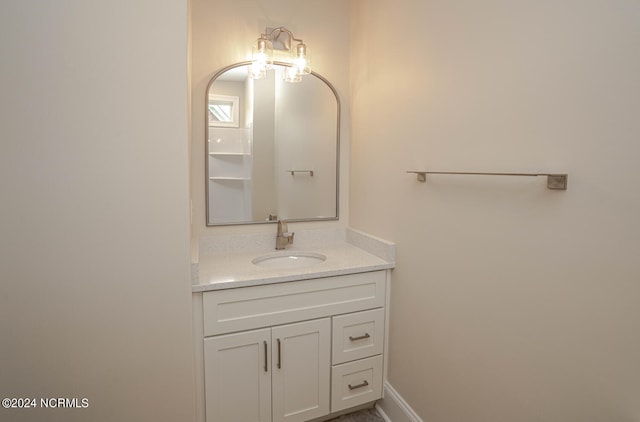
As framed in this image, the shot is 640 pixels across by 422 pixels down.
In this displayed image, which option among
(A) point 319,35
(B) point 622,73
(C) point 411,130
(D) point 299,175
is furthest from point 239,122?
(B) point 622,73

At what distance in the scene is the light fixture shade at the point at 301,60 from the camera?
1982 millimetres

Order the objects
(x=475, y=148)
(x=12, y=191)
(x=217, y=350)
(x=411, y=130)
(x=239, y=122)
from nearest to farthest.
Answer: (x=12, y=191), (x=475, y=148), (x=217, y=350), (x=411, y=130), (x=239, y=122)

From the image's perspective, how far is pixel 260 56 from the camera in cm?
190

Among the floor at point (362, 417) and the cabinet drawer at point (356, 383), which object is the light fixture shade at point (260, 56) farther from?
the floor at point (362, 417)

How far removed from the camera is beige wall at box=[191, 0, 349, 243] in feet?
6.21

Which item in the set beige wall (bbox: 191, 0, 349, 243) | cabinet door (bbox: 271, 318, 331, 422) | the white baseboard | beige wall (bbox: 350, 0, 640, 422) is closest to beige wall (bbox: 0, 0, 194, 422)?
cabinet door (bbox: 271, 318, 331, 422)

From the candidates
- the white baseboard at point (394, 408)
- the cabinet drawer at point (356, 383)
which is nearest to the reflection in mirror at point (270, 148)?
the cabinet drawer at point (356, 383)

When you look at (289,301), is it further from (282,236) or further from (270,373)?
(282,236)

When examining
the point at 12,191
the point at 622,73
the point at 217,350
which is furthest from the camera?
the point at 217,350

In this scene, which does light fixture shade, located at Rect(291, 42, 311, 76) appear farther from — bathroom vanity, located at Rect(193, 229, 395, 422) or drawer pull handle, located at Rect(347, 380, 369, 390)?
drawer pull handle, located at Rect(347, 380, 369, 390)

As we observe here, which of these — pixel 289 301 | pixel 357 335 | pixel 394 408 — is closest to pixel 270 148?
pixel 289 301

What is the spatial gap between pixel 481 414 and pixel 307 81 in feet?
6.38

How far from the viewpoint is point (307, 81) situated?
215 cm

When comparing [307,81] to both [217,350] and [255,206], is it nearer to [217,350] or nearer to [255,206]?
[255,206]
